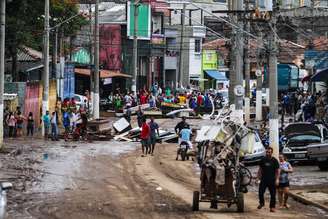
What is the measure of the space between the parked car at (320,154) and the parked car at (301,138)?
1.67 ft

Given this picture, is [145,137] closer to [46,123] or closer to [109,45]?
[46,123]

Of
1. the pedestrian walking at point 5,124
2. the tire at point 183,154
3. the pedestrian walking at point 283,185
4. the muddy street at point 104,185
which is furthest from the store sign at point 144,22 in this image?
the pedestrian walking at point 283,185

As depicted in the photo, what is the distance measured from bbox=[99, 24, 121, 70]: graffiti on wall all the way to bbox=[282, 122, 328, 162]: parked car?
4632 cm

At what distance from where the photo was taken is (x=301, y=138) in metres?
33.7

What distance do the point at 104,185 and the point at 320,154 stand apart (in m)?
8.58

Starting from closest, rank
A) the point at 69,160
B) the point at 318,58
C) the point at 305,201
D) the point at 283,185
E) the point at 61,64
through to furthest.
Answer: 1. the point at 283,185
2. the point at 305,201
3. the point at 69,160
4. the point at 318,58
5. the point at 61,64

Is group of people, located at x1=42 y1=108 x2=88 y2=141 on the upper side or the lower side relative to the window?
lower

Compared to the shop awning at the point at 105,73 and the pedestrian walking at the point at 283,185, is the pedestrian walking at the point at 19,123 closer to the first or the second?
the pedestrian walking at the point at 283,185

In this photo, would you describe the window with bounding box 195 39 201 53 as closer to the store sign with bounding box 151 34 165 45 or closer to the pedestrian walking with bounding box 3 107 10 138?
the store sign with bounding box 151 34 165 45

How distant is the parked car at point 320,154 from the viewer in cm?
3014

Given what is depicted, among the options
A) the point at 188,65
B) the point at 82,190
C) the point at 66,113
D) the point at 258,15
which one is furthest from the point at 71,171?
the point at 188,65

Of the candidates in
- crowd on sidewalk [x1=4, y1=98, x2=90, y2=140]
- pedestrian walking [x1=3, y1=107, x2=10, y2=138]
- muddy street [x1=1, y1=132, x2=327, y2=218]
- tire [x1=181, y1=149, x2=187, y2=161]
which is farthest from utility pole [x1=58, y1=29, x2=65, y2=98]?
tire [x1=181, y1=149, x2=187, y2=161]

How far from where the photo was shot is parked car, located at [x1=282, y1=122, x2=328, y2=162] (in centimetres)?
3284

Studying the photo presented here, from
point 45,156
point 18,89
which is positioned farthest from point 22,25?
point 45,156
